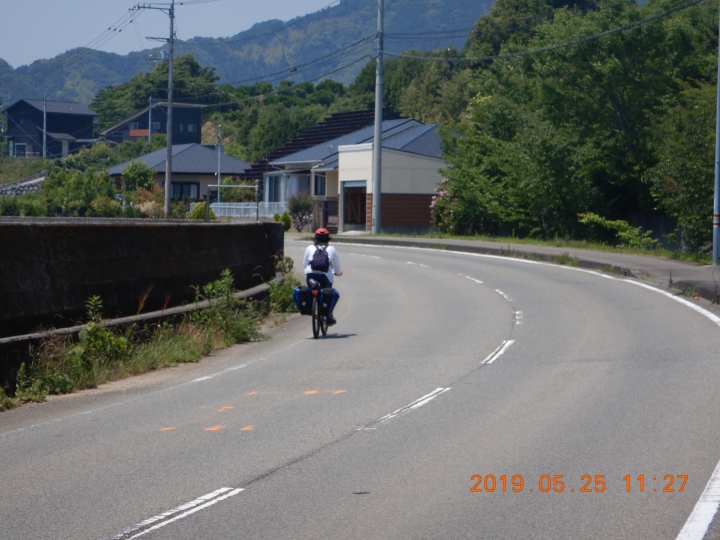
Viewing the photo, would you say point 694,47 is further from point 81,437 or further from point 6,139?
point 6,139

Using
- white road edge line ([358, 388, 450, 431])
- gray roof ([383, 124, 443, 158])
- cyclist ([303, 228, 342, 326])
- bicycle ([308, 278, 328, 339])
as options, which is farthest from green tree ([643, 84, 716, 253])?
gray roof ([383, 124, 443, 158])

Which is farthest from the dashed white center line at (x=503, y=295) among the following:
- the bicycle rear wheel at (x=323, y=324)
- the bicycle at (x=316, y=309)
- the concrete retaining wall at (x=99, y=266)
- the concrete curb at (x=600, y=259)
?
the concrete retaining wall at (x=99, y=266)

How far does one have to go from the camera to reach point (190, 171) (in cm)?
7494

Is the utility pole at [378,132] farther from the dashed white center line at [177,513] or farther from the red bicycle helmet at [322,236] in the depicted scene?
the dashed white center line at [177,513]

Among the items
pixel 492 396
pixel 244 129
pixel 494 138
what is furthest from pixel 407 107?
pixel 492 396

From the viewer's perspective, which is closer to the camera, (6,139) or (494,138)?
(494,138)

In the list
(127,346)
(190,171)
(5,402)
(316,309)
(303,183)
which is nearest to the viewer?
(5,402)

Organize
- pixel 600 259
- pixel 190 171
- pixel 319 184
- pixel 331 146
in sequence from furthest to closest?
pixel 190 171, pixel 331 146, pixel 319 184, pixel 600 259

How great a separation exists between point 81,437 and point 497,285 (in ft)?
50.0

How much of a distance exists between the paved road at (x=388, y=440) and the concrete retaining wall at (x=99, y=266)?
4.42 feet

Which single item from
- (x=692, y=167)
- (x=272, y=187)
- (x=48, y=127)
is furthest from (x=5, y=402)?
(x=48, y=127)

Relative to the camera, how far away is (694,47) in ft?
123

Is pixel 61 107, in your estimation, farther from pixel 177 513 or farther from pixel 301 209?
pixel 177 513

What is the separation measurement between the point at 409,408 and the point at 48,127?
116312mm
